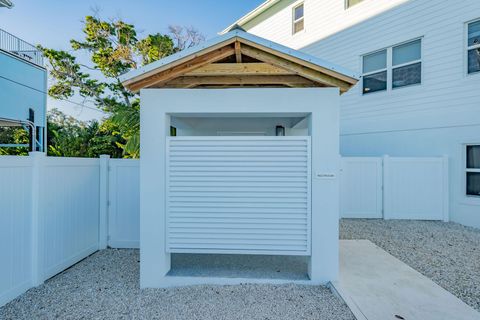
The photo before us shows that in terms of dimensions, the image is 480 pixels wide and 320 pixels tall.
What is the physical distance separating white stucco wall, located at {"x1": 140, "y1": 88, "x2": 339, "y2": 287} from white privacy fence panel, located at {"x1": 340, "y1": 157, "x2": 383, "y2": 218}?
17.2 ft

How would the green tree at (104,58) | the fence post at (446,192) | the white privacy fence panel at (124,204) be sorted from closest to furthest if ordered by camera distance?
the white privacy fence panel at (124,204) → the fence post at (446,192) → the green tree at (104,58)

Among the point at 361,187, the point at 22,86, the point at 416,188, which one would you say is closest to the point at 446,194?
the point at 416,188

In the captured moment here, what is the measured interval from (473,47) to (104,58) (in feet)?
56.7

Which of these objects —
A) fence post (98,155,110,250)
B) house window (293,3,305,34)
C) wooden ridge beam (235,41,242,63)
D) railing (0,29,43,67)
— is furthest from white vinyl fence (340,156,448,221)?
railing (0,29,43,67)

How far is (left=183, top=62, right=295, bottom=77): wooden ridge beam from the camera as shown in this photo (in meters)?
4.19

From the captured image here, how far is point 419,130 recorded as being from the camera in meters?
8.92

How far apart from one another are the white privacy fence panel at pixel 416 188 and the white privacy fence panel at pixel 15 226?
9069 millimetres

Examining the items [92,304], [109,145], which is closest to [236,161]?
[92,304]

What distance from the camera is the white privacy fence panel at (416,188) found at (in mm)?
8500

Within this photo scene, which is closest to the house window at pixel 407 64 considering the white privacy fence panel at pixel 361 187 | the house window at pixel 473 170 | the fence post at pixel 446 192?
the house window at pixel 473 170

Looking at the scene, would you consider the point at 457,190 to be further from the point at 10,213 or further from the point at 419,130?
the point at 10,213

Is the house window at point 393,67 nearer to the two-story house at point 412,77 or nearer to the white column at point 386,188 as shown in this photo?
the two-story house at point 412,77

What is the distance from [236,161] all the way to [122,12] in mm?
16636

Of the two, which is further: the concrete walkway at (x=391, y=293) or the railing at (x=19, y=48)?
the railing at (x=19, y=48)
